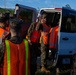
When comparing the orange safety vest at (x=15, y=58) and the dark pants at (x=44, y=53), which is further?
the dark pants at (x=44, y=53)

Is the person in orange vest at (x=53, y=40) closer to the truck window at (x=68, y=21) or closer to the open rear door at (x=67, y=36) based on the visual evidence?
the open rear door at (x=67, y=36)

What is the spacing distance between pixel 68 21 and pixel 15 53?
5.50 m

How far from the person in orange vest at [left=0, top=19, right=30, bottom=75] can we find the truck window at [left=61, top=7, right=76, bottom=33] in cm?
513

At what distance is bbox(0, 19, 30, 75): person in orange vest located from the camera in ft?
14.0

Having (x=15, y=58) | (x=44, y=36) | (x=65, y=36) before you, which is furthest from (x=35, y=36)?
(x=15, y=58)

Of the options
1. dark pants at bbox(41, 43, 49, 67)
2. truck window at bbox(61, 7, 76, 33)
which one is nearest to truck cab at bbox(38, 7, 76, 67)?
truck window at bbox(61, 7, 76, 33)

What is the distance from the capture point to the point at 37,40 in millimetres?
9930

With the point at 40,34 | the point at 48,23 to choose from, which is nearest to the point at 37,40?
the point at 40,34

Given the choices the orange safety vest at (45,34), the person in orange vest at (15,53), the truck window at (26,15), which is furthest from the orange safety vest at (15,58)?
the truck window at (26,15)

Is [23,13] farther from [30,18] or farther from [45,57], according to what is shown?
[45,57]

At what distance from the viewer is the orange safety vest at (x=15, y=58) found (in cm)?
428

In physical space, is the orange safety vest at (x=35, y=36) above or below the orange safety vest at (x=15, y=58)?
below

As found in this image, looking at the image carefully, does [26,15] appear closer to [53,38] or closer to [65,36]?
[53,38]

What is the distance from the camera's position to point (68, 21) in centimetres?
964
